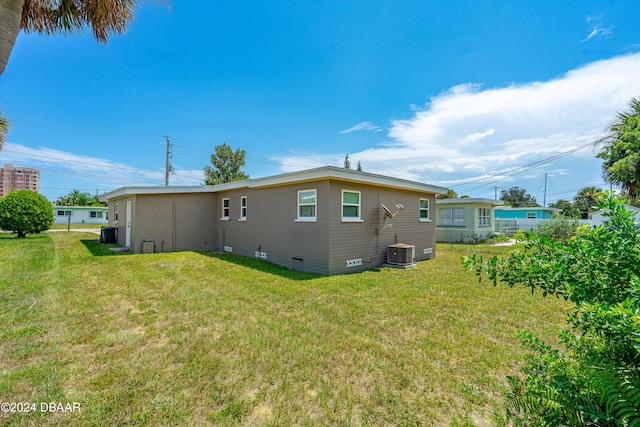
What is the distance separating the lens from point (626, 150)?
893 centimetres

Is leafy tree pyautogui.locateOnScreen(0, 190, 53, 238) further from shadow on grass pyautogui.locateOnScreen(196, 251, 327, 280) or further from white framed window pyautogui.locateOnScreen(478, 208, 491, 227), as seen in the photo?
white framed window pyautogui.locateOnScreen(478, 208, 491, 227)

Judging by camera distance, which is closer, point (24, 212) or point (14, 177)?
point (24, 212)

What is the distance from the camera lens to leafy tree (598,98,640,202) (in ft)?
26.6

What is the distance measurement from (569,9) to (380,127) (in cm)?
876

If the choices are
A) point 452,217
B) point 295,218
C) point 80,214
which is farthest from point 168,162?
point 452,217

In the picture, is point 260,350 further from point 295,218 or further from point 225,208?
point 225,208

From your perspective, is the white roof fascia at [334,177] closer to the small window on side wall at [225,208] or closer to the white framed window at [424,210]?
the white framed window at [424,210]

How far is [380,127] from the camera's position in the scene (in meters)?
15.2

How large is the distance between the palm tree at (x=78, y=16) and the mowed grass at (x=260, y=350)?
4609 mm

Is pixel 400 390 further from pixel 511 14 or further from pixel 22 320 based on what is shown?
pixel 511 14

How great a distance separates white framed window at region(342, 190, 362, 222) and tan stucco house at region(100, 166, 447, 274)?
0.03 metres

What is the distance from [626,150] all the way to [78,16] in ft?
48.8

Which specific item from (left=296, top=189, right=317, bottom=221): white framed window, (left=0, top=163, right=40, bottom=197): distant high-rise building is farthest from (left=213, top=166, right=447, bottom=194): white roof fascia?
(left=0, top=163, right=40, bottom=197): distant high-rise building

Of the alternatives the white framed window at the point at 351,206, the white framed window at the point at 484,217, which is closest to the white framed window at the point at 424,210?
the white framed window at the point at 351,206
